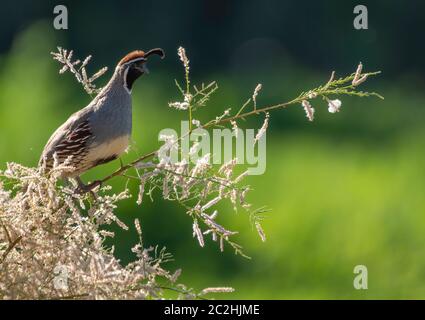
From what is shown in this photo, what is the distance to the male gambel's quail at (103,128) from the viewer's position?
272 cm

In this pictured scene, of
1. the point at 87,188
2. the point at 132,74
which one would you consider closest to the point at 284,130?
the point at 132,74

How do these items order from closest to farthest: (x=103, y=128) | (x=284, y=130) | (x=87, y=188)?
(x=87, y=188), (x=103, y=128), (x=284, y=130)

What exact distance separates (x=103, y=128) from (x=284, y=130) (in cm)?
474

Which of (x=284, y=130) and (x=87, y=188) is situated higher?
(x=284, y=130)

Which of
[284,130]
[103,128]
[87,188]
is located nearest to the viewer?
[87,188]

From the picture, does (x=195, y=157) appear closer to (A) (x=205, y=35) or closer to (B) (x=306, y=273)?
(B) (x=306, y=273)

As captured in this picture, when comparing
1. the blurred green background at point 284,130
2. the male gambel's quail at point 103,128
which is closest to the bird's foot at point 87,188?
the male gambel's quail at point 103,128

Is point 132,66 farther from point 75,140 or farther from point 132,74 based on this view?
point 75,140

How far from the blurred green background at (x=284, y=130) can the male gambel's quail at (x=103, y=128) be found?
2.50m

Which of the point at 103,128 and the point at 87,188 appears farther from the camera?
the point at 103,128

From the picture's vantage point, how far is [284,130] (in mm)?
7438

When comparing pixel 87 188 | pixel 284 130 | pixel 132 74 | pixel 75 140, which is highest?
pixel 284 130

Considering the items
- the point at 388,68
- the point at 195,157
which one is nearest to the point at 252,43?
the point at 388,68
